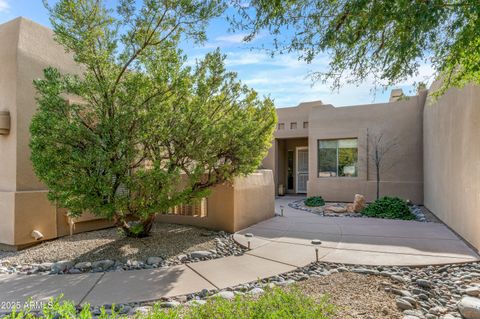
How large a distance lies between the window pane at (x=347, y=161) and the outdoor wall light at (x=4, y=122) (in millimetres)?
11592

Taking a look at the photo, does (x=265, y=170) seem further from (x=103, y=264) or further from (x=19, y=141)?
(x=19, y=141)

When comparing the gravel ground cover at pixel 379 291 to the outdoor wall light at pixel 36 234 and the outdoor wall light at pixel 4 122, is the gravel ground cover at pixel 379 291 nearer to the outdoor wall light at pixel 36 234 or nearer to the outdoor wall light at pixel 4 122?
the outdoor wall light at pixel 36 234

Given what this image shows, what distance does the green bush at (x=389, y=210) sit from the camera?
8.71 meters

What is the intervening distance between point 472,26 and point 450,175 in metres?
5.13

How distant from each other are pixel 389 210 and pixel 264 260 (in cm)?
625

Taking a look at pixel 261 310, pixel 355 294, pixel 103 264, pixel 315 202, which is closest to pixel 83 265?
pixel 103 264

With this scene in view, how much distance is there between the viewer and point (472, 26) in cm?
298

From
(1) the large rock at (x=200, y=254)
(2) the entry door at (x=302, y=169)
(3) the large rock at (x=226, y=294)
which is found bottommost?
(1) the large rock at (x=200, y=254)

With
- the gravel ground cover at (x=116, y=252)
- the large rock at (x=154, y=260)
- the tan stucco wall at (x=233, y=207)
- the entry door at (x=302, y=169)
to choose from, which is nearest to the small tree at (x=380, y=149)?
the entry door at (x=302, y=169)

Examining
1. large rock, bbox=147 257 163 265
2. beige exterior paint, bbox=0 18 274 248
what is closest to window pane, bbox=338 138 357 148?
beige exterior paint, bbox=0 18 274 248

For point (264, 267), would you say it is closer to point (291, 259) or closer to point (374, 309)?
point (291, 259)

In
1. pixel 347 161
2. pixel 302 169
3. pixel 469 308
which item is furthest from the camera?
pixel 302 169

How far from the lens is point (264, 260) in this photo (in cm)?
470

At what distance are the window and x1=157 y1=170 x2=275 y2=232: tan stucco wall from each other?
5990 mm
